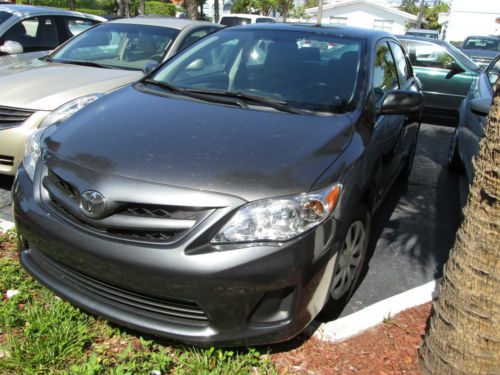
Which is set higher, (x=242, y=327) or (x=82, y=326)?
(x=242, y=327)

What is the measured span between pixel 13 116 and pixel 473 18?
41.1 meters

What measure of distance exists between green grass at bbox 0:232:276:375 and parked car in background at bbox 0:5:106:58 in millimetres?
3935

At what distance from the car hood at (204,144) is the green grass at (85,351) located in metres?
0.85

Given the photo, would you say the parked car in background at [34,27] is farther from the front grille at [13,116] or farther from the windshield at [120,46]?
the front grille at [13,116]

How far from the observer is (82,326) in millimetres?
2459

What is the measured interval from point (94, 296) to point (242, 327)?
752mm

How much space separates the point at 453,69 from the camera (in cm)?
743

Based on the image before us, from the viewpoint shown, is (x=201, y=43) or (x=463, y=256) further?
(x=201, y=43)

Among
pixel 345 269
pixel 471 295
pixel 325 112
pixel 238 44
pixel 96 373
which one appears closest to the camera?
pixel 471 295

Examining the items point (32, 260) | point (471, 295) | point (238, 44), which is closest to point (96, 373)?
point (32, 260)

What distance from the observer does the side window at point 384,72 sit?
339cm

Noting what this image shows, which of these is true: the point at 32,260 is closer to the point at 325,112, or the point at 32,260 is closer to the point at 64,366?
the point at 64,366

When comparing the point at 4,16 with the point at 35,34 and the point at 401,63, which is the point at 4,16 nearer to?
the point at 35,34

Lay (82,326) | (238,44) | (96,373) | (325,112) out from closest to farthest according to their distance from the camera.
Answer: (96,373) < (82,326) < (325,112) < (238,44)
